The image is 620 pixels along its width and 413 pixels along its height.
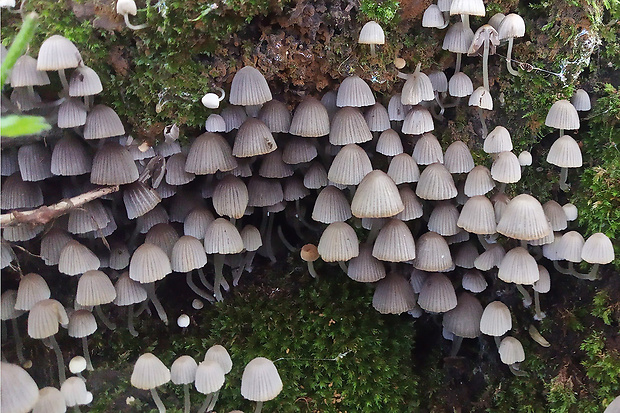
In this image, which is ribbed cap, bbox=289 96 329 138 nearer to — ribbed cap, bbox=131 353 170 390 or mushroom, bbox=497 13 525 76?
mushroom, bbox=497 13 525 76

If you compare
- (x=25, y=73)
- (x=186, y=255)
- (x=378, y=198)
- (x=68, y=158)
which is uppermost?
(x=25, y=73)

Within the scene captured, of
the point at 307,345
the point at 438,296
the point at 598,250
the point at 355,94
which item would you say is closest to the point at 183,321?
the point at 307,345

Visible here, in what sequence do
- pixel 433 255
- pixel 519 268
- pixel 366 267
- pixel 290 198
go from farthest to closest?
1. pixel 290 198
2. pixel 366 267
3. pixel 433 255
4. pixel 519 268

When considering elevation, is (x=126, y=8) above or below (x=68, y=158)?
above

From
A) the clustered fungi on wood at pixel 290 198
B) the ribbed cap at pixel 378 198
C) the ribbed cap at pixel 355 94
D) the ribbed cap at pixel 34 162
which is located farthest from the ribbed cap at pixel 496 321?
the ribbed cap at pixel 34 162

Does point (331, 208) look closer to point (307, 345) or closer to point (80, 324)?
point (307, 345)

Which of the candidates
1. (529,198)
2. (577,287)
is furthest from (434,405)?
(529,198)
